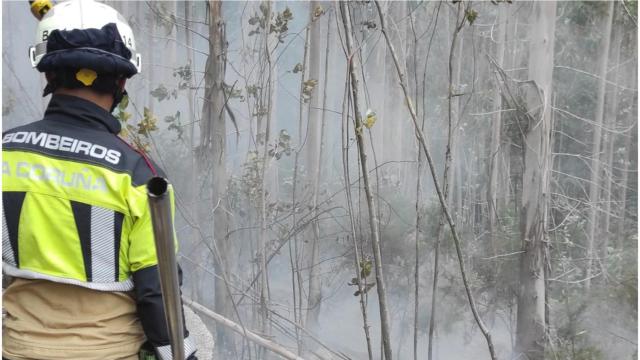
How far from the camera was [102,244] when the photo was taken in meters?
1.24

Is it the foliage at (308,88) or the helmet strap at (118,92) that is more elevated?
the foliage at (308,88)

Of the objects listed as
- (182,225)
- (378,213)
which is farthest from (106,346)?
(378,213)

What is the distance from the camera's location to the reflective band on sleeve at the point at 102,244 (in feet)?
4.04

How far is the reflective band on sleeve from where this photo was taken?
1.23 meters

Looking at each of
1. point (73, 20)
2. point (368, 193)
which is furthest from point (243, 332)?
point (73, 20)

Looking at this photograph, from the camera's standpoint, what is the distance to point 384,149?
2826mm

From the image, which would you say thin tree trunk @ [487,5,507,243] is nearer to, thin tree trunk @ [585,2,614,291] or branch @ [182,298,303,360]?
thin tree trunk @ [585,2,614,291]

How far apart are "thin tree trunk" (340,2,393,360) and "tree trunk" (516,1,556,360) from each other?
0.78 metres

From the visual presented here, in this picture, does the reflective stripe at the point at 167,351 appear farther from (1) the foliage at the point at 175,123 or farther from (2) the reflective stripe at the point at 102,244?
(1) the foliage at the point at 175,123

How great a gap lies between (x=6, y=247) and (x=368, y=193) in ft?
5.34

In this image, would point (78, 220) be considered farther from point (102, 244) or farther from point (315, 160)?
point (315, 160)

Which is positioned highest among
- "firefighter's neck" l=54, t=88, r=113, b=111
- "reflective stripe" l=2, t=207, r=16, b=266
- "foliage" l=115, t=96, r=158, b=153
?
"firefighter's neck" l=54, t=88, r=113, b=111

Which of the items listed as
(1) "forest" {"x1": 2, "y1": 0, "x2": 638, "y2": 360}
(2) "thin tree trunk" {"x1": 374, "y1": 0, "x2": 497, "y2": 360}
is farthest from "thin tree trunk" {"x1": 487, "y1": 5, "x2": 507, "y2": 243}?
(2) "thin tree trunk" {"x1": 374, "y1": 0, "x2": 497, "y2": 360}

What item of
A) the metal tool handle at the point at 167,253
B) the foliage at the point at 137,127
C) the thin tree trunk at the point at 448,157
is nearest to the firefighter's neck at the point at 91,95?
the metal tool handle at the point at 167,253
